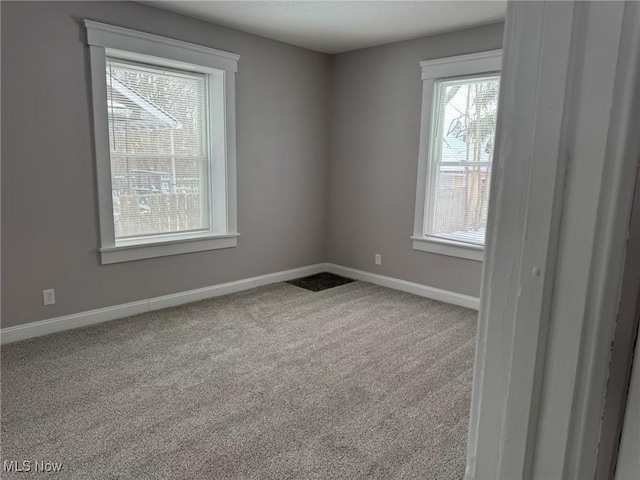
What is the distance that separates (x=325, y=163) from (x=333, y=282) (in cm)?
141

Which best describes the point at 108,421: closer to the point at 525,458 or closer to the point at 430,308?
the point at 525,458

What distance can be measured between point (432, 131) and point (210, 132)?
214 centimetres

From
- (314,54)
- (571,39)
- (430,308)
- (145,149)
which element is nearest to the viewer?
(571,39)

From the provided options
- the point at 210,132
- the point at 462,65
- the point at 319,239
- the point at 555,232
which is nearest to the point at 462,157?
the point at 462,65

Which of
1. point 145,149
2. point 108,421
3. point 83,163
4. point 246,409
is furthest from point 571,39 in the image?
point 145,149

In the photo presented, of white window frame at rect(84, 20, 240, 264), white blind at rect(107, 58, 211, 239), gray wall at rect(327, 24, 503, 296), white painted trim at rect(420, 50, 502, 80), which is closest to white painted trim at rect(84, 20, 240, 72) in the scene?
white window frame at rect(84, 20, 240, 264)

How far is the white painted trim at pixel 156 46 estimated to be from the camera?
3.17m

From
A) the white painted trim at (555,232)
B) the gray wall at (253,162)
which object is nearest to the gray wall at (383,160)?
the gray wall at (253,162)

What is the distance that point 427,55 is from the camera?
4.05 m

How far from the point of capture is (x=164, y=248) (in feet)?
12.4

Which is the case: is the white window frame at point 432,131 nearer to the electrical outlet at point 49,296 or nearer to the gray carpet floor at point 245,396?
the gray carpet floor at point 245,396

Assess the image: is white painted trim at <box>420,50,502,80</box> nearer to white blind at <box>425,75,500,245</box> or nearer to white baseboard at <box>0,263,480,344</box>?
white blind at <box>425,75,500,245</box>

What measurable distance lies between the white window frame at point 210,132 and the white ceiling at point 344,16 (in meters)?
0.32

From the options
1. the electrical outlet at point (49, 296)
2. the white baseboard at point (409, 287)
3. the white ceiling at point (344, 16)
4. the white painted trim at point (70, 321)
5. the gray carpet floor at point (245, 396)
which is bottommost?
the gray carpet floor at point (245, 396)
